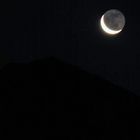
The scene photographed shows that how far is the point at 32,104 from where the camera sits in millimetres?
5391

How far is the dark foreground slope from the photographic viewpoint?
5102mm

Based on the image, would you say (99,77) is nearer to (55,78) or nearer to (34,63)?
(55,78)

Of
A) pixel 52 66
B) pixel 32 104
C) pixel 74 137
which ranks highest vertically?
pixel 52 66

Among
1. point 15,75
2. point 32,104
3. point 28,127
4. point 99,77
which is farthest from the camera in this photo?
point 99,77

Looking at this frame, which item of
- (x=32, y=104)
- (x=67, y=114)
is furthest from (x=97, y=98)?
(x=32, y=104)

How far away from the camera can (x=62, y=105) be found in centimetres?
554

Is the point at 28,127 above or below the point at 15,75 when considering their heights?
below

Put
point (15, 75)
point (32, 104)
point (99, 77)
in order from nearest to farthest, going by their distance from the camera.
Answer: point (32, 104), point (15, 75), point (99, 77)

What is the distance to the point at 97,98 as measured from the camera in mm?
5848

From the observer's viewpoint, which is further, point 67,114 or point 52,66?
point 52,66

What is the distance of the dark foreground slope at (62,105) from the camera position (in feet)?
16.7

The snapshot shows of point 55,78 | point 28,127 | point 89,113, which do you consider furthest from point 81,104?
point 28,127

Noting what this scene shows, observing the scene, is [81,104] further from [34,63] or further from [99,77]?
[34,63]

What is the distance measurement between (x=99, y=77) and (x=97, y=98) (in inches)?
18.8
